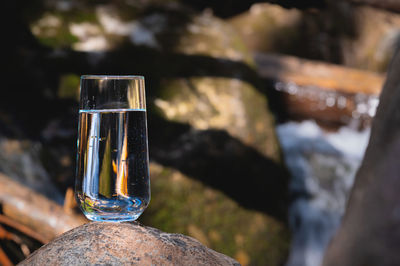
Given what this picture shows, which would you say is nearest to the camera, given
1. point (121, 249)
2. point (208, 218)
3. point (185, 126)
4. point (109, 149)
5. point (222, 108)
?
point (121, 249)

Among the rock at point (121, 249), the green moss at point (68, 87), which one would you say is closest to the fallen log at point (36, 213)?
the rock at point (121, 249)

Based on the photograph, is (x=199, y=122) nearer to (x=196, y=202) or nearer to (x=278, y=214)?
(x=196, y=202)

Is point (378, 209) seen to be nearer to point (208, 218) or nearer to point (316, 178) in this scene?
point (208, 218)

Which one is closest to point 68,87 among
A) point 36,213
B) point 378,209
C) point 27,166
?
point 27,166

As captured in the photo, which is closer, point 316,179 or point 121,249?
point 121,249

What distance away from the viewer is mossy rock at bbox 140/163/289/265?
316cm

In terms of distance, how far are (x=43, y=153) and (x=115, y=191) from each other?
2020mm

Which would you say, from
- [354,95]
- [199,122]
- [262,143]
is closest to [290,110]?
[354,95]

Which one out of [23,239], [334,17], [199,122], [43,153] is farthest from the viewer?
[334,17]

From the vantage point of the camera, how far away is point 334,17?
8.16 m

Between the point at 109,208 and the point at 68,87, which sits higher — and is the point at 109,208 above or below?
above

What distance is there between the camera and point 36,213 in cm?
180

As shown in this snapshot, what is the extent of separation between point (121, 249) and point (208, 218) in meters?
2.31

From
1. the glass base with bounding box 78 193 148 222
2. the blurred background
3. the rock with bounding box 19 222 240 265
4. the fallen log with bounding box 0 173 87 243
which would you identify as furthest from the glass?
the blurred background
